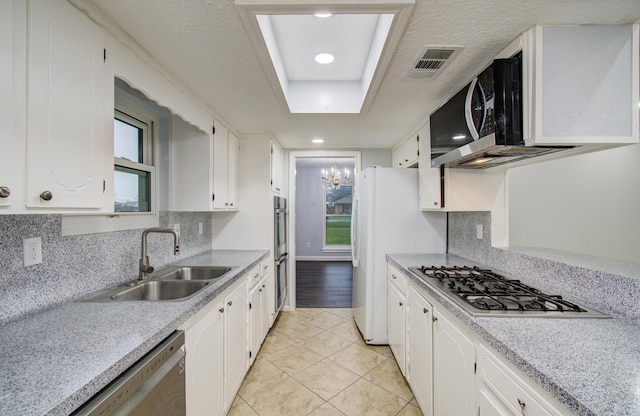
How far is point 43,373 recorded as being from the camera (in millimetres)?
747

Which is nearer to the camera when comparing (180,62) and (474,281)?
(180,62)

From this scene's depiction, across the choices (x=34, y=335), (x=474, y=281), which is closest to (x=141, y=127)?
(x=34, y=335)

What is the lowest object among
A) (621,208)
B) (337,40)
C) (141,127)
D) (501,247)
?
(501,247)

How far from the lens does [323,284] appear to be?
4.92m

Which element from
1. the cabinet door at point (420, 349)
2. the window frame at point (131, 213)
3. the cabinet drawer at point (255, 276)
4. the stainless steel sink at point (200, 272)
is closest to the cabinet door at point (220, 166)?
the window frame at point (131, 213)

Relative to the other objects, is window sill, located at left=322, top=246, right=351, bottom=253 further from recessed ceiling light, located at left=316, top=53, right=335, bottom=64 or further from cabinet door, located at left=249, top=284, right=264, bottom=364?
recessed ceiling light, located at left=316, top=53, right=335, bottom=64

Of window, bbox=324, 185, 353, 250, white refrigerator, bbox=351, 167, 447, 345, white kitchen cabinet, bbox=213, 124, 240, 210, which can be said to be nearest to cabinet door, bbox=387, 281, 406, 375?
white refrigerator, bbox=351, 167, 447, 345

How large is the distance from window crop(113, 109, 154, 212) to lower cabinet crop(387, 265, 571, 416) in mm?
2103

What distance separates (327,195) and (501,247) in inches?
217

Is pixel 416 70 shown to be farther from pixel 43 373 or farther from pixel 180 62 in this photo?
pixel 43 373

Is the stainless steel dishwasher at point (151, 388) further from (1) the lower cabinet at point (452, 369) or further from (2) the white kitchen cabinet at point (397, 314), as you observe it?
(2) the white kitchen cabinet at point (397, 314)

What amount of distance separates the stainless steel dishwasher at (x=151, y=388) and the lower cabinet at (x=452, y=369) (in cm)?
125

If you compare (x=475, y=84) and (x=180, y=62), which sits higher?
(x=180, y=62)

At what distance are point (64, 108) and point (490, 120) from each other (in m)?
1.82
